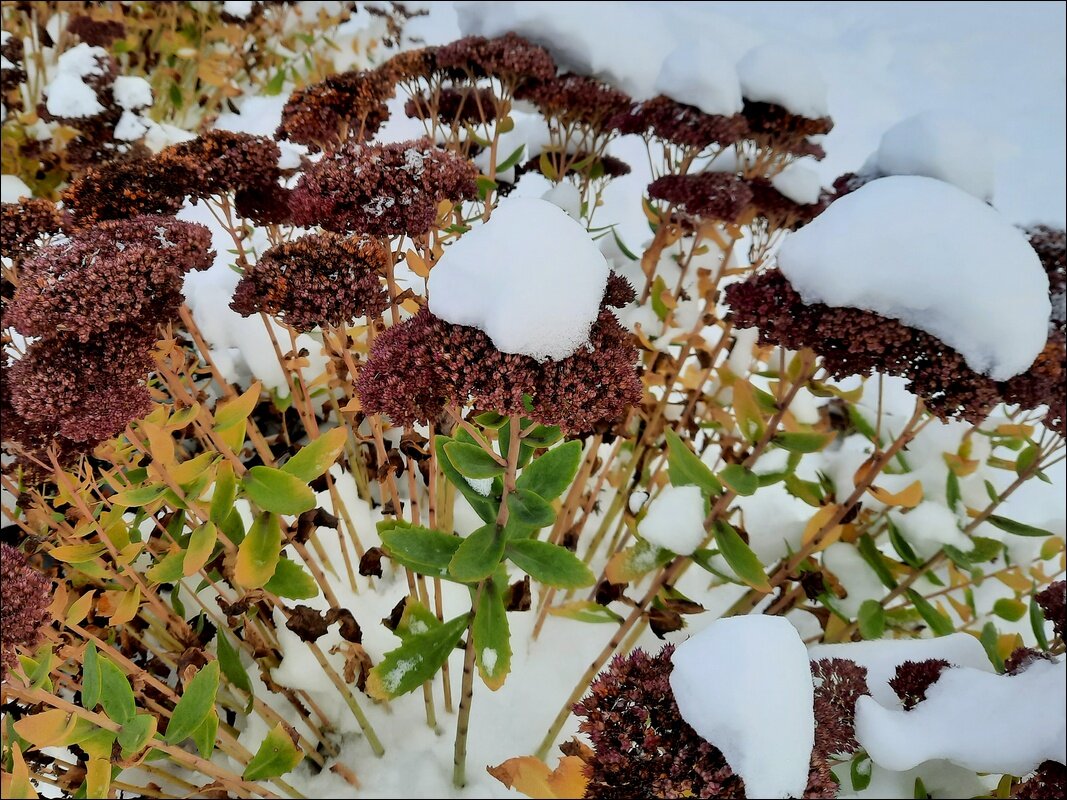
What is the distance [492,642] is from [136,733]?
0.44 meters

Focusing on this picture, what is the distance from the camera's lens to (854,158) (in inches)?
118

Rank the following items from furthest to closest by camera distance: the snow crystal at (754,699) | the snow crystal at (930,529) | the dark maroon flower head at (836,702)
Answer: the snow crystal at (930,529), the dark maroon flower head at (836,702), the snow crystal at (754,699)

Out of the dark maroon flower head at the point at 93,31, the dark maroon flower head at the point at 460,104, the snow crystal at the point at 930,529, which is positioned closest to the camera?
the snow crystal at the point at 930,529

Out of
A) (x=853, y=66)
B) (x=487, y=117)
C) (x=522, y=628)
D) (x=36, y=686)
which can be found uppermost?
(x=853, y=66)

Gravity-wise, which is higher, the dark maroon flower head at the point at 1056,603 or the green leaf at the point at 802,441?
the green leaf at the point at 802,441

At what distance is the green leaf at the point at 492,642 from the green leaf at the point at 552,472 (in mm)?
174

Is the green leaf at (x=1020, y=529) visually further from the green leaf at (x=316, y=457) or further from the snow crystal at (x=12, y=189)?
the snow crystal at (x=12, y=189)

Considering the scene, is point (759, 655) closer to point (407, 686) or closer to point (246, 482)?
point (407, 686)

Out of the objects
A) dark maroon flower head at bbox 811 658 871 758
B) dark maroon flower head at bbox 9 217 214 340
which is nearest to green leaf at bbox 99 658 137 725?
dark maroon flower head at bbox 9 217 214 340

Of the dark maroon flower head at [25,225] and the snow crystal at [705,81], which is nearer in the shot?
the dark maroon flower head at [25,225]

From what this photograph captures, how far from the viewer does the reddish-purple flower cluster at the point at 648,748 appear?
599 mm

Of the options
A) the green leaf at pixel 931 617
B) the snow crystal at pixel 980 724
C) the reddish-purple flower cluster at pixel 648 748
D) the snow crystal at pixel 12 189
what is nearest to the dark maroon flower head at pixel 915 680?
the snow crystal at pixel 980 724

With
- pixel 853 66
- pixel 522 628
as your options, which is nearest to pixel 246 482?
pixel 522 628

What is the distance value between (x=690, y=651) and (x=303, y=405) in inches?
40.0
